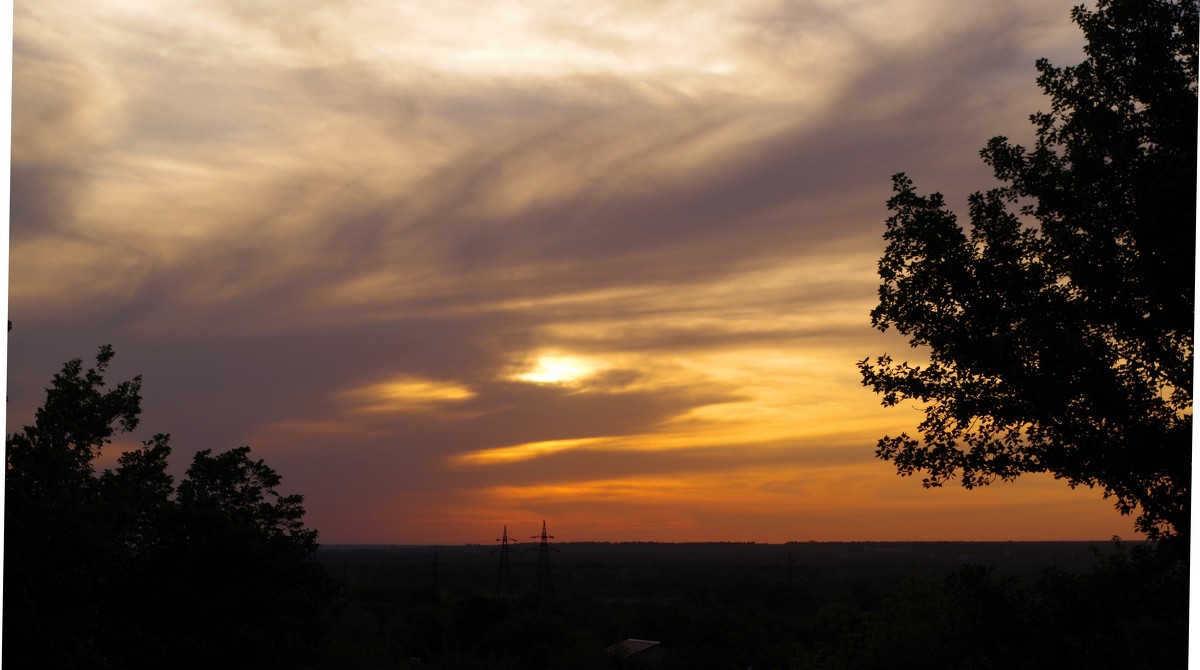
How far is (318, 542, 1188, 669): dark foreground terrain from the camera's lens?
16.2 meters

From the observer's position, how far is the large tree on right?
13.8m

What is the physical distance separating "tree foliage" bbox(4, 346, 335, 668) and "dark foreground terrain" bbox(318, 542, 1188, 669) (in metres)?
4.95

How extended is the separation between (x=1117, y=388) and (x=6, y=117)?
40.6 ft

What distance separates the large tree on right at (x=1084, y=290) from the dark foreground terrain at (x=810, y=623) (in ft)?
5.50

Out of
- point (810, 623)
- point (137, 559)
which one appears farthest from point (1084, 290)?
point (810, 623)

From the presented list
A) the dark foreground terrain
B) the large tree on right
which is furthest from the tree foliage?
the large tree on right

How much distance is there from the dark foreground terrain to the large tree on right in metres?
1.68

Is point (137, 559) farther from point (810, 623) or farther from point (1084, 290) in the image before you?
point (810, 623)

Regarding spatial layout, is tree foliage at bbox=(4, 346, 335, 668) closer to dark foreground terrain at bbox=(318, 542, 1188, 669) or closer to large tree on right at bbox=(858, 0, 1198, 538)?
dark foreground terrain at bbox=(318, 542, 1188, 669)

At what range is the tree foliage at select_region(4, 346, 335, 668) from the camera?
18.7 m

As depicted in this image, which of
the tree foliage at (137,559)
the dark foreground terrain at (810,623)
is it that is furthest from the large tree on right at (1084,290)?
the tree foliage at (137,559)

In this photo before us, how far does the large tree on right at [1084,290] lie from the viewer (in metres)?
13.8

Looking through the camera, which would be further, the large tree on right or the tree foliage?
the tree foliage

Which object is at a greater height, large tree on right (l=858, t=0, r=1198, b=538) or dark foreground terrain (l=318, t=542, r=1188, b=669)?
large tree on right (l=858, t=0, r=1198, b=538)
